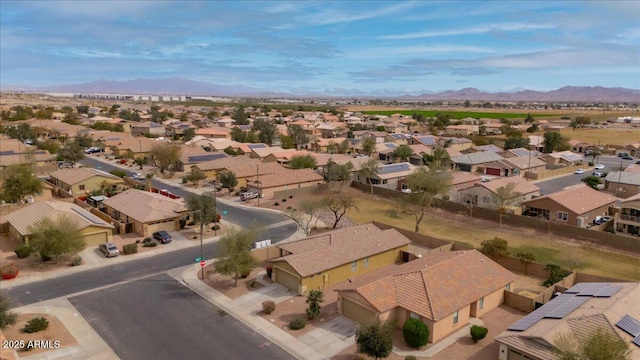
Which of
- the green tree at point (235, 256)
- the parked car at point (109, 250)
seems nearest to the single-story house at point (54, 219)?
the parked car at point (109, 250)

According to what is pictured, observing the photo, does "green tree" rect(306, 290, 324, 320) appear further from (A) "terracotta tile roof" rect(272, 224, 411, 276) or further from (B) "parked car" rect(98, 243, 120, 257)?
(B) "parked car" rect(98, 243, 120, 257)

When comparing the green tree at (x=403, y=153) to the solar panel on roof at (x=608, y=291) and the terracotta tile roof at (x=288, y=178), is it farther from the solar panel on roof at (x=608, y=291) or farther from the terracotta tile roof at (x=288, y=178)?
the solar panel on roof at (x=608, y=291)

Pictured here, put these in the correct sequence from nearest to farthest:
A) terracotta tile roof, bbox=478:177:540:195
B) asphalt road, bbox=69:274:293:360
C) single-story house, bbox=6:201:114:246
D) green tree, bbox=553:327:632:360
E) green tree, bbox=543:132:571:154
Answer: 1. green tree, bbox=553:327:632:360
2. asphalt road, bbox=69:274:293:360
3. single-story house, bbox=6:201:114:246
4. terracotta tile roof, bbox=478:177:540:195
5. green tree, bbox=543:132:571:154

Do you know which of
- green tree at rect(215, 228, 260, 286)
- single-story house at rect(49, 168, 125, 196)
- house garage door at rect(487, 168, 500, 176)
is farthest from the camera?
house garage door at rect(487, 168, 500, 176)

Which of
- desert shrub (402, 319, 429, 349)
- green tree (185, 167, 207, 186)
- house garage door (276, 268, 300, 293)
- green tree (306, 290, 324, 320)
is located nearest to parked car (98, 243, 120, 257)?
house garage door (276, 268, 300, 293)

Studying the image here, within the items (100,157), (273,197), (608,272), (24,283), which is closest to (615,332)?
(608,272)

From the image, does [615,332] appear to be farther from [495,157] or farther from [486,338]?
[495,157]
